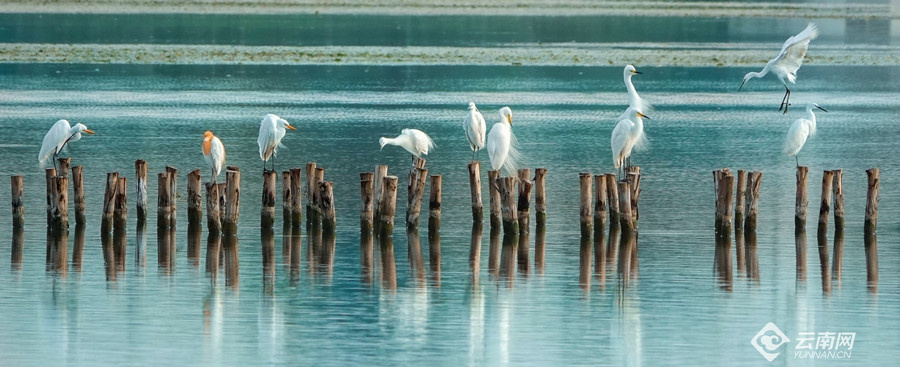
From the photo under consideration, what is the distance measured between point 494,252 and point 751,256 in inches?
122

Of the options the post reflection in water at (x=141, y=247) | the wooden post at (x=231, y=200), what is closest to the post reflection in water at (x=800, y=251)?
the wooden post at (x=231, y=200)

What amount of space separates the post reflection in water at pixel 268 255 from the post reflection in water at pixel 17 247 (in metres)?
2.77

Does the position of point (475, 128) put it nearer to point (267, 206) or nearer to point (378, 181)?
point (378, 181)

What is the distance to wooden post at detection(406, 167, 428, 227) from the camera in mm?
18656

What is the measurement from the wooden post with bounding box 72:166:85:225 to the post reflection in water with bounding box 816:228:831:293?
30.1 feet

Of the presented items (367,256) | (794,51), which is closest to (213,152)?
(367,256)

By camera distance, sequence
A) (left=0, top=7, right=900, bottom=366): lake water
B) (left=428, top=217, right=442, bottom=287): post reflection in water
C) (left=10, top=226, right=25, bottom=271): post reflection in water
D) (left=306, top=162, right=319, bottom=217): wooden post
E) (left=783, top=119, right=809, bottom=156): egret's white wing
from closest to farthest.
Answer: (left=0, top=7, right=900, bottom=366): lake water, (left=428, top=217, right=442, bottom=287): post reflection in water, (left=10, top=226, right=25, bottom=271): post reflection in water, (left=306, top=162, right=319, bottom=217): wooden post, (left=783, top=119, right=809, bottom=156): egret's white wing

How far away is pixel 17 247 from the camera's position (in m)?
17.9

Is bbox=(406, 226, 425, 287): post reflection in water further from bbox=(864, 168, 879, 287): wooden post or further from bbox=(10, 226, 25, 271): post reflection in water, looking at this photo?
bbox=(864, 168, 879, 287): wooden post

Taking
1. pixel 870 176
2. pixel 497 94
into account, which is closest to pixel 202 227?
pixel 870 176

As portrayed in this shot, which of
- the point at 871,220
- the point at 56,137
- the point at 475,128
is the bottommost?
the point at 871,220

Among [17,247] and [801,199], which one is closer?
[17,247]

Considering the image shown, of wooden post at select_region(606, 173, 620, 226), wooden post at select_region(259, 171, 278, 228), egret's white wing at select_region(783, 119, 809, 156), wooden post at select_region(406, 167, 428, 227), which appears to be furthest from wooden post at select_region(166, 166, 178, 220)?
egret's white wing at select_region(783, 119, 809, 156)

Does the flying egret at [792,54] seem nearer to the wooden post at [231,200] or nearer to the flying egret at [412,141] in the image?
the flying egret at [412,141]
